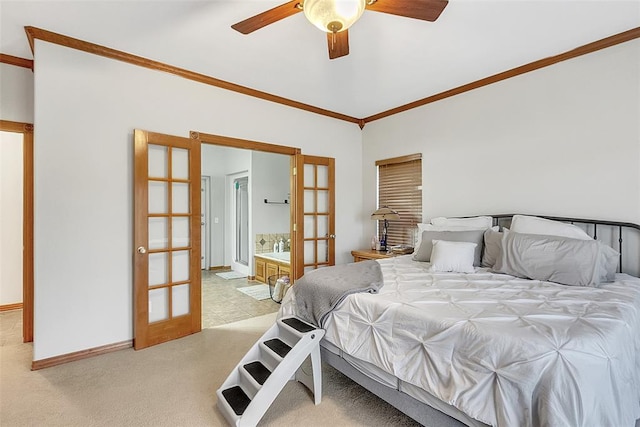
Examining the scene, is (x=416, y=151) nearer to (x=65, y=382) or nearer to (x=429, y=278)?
(x=429, y=278)

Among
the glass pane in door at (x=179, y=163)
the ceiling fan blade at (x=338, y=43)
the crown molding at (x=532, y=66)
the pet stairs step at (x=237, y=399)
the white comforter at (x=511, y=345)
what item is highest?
the crown molding at (x=532, y=66)

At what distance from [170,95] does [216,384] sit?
9.11 ft

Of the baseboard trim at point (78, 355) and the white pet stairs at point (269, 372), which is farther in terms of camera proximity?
the baseboard trim at point (78, 355)

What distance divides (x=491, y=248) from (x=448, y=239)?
1.31 ft

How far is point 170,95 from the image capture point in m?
3.19

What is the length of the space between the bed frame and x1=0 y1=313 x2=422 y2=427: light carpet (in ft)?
0.73

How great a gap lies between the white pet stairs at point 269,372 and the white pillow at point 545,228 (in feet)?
6.84

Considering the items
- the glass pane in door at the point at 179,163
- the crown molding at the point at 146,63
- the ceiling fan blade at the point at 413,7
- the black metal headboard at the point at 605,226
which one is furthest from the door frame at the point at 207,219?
the black metal headboard at the point at 605,226

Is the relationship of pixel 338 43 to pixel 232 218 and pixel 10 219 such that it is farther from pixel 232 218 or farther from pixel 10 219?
pixel 232 218

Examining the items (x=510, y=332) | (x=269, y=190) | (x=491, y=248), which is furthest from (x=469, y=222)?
(x=269, y=190)

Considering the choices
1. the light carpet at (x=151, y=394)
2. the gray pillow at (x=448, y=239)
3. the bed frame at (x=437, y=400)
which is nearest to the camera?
the bed frame at (x=437, y=400)

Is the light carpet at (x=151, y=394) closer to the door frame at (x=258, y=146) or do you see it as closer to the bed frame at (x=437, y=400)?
the bed frame at (x=437, y=400)

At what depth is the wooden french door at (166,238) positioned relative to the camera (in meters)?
2.91

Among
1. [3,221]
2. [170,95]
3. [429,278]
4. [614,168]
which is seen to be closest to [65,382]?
[170,95]
